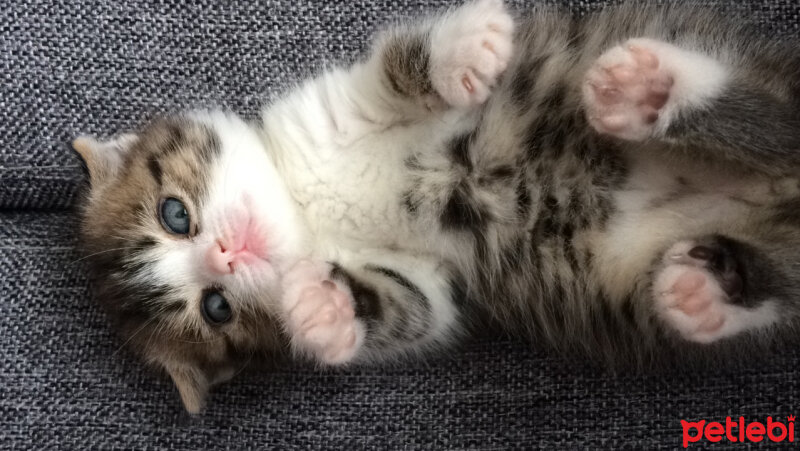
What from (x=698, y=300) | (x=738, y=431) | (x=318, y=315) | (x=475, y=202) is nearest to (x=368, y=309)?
(x=318, y=315)

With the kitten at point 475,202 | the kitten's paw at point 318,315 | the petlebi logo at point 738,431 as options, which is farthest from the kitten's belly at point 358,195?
the petlebi logo at point 738,431

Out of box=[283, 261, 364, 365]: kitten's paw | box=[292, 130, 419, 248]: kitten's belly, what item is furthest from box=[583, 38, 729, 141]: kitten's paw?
box=[283, 261, 364, 365]: kitten's paw

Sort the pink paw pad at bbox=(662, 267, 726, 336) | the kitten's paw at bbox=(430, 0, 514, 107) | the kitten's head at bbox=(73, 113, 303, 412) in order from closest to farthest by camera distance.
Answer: the pink paw pad at bbox=(662, 267, 726, 336) → the kitten's paw at bbox=(430, 0, 514, 107) → the kitten's head at bbox=(73, 113, 303, 412)

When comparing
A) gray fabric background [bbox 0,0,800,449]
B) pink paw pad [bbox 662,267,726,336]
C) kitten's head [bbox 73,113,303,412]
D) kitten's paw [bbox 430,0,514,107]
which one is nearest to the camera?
pink paw pad [bbox 662,267,726,336]

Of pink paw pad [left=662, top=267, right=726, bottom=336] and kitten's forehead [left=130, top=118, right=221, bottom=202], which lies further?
kitten's forehead [left=130, top=118, right=221, bottom=202]

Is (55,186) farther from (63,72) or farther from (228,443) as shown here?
(228,443)

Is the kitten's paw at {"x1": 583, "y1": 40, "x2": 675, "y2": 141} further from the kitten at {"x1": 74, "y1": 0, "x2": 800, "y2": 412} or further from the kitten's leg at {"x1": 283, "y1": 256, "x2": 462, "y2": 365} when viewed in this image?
the kitten's leg at {"x1": 283, "y1": 256, "x2": 462, "y2": 365}

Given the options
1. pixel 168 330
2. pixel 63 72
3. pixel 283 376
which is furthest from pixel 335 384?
pixel 63 72
